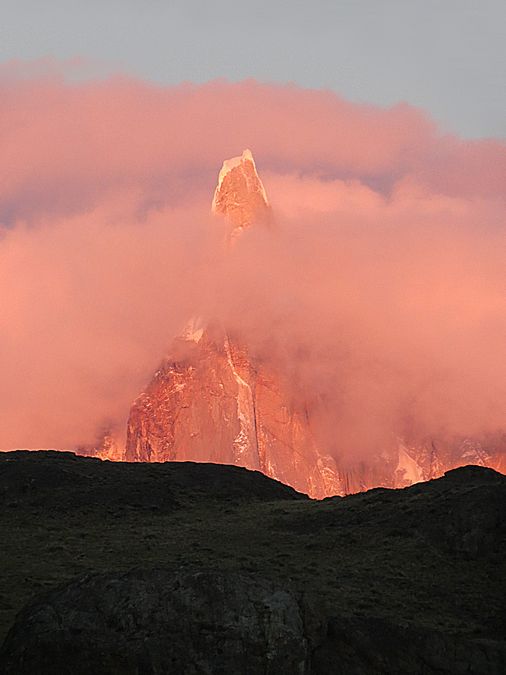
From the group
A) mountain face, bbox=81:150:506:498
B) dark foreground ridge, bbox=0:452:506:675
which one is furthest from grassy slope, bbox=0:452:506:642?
mountain face, bbox=81:150:506:498

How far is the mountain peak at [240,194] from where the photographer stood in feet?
584

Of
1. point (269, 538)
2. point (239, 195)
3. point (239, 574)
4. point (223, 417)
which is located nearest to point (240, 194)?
point (239, 195)

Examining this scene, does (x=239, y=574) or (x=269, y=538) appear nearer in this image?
(x=239, y=574)

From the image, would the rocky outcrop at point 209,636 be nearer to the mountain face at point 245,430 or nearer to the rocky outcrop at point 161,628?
the rocky outcrop at point 161,628

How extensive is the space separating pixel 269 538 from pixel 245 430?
97.8 meters

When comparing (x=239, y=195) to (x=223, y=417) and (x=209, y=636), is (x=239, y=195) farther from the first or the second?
(x=209, y=636)

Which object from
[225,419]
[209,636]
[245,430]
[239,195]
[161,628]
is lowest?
[209,636]

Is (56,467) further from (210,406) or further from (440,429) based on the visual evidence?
(440,429)

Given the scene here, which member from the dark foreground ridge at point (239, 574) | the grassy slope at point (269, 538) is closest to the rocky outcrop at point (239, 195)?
the dark foreground ridge at point (239, 574)

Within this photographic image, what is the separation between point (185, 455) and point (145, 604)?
119113 mm

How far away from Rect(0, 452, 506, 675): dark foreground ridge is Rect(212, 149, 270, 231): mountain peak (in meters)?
110

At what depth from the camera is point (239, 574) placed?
3600 cm

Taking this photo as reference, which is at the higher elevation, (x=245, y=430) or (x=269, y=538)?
(x=245, y=430)

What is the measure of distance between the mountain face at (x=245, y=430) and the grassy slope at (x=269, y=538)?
Answer: 80.5 metres
